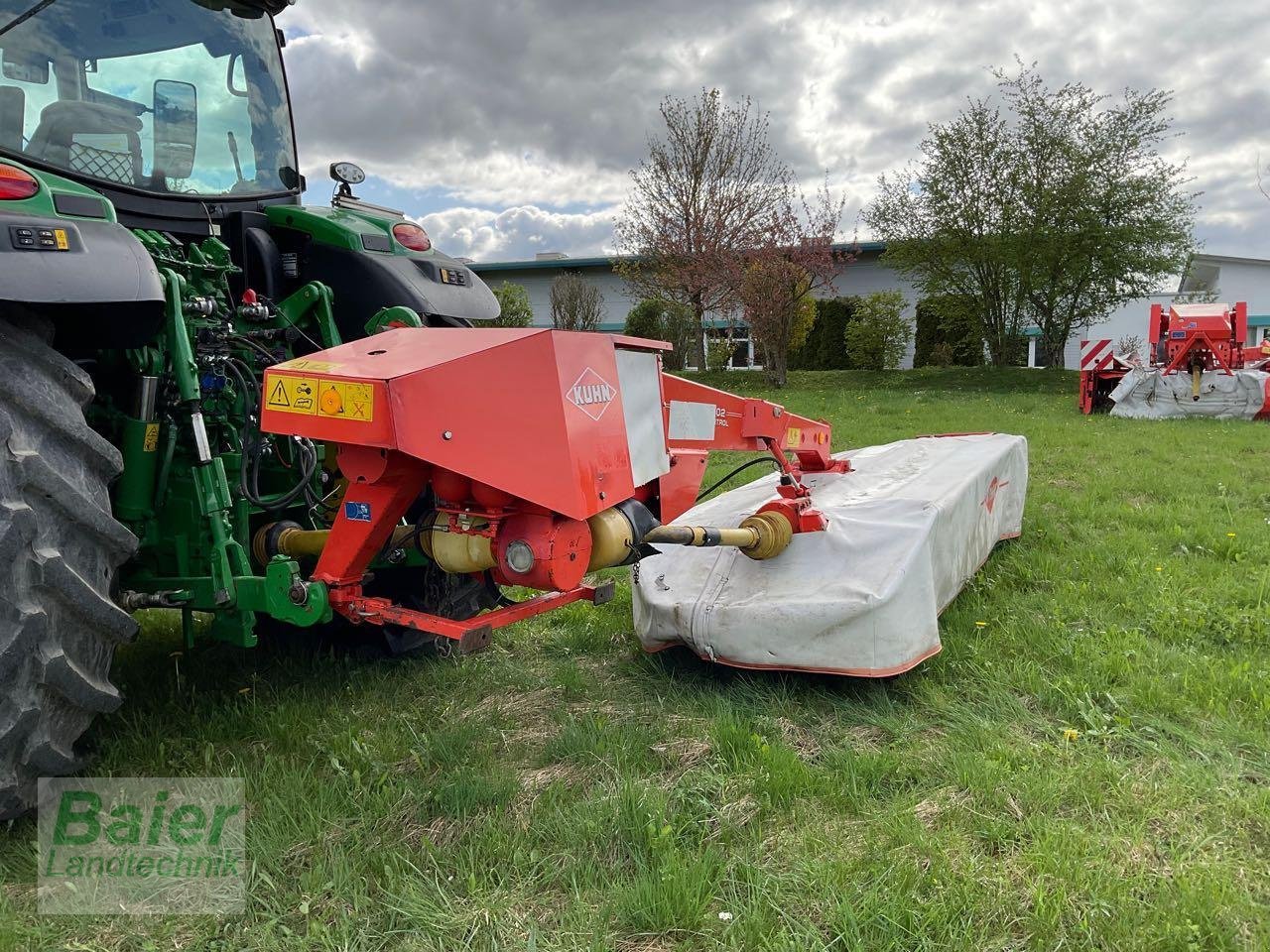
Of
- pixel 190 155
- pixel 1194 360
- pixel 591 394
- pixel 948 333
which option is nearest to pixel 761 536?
pixel 591 394

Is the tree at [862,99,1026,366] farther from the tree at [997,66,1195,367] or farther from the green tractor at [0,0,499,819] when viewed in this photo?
the green tractor at [0,0,499,819]

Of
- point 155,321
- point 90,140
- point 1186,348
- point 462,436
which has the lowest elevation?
point 1186,348

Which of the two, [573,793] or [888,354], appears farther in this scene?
[888,354]

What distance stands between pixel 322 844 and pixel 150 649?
6.32 feet

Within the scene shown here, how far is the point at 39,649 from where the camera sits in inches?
78.3

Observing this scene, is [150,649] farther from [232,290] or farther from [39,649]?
[39,649]

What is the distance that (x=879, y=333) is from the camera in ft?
67.3

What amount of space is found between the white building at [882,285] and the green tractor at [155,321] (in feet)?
68.6

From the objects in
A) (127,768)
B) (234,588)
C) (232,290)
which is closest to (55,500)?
(234,588)

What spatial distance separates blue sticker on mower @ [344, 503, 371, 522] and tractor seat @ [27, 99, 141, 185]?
137 cm

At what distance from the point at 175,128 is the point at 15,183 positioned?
38.7 inches

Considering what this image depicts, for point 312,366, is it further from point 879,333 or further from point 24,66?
point 879,333

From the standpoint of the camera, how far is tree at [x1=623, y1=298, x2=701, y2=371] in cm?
1989

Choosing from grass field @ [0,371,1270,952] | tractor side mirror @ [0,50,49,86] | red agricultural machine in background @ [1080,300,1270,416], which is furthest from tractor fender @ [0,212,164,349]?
red agricultural machine in background @ [1080,300,1270,416]
